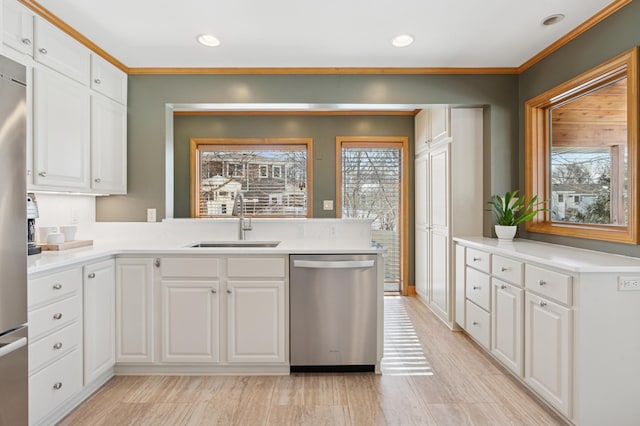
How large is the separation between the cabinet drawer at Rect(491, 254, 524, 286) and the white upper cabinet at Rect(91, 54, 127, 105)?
3239mm

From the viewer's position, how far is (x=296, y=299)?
2.34 meters

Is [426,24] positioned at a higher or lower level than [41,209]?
higher

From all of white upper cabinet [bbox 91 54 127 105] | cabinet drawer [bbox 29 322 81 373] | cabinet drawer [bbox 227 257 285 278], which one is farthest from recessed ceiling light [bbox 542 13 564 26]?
cabinet drawer [bbox 29 322 81 373]

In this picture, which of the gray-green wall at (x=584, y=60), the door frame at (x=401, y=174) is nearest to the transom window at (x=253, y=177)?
the door frame at (x=401, y=174)

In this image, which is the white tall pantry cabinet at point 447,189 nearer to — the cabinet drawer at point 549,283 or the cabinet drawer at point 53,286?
the cabinet drawer at point 549,283

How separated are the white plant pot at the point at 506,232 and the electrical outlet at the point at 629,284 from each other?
1.06 m

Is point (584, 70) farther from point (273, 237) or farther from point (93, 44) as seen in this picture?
point (93, 44)

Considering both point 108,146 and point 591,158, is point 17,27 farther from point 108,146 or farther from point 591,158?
point 591,158

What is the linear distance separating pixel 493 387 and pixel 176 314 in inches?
85.4

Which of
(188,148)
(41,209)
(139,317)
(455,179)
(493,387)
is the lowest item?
(493,387)

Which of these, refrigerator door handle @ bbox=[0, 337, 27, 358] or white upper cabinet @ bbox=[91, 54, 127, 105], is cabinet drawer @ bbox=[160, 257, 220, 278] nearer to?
refrigerator door handle @ bbox=[0, 337, 27, 358]

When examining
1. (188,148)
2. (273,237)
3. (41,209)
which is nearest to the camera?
(41,209)

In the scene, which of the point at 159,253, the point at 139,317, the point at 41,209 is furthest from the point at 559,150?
the point at 41,209

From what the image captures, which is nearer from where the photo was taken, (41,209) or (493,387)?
(493,387)
